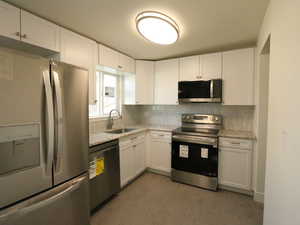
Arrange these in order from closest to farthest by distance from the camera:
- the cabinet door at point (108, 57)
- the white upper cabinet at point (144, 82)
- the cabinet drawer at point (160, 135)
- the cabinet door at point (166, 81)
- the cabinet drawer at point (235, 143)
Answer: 1. the cabinet drawer at point (235, 143)
2. the cabinet door at point (108, 57)
3. the cabinet drawer at point (160, 135)
4. the cabinet door at point (166, 81)
5. the white upper cabinet at point (144, 82)

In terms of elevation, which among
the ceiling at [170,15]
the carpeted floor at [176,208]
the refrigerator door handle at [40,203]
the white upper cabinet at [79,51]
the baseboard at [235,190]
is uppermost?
the ceiling at [170,15]

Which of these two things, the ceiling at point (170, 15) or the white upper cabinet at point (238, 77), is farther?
the white upper cabinet at point (238, 77)

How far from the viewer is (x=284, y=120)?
0.97 m

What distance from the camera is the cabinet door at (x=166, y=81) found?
2.97 meters

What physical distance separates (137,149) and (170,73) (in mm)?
1626

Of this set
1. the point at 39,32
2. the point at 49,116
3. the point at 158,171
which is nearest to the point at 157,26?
the point at 39,32

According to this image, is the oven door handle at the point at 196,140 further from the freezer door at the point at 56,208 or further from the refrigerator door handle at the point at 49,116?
the refrigerator door handle at the point at 49,116

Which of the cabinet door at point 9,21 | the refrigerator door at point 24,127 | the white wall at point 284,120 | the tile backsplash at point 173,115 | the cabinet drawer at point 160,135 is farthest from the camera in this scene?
the cabinet drawer at point 160,135

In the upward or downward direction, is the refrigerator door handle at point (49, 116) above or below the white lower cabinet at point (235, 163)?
above

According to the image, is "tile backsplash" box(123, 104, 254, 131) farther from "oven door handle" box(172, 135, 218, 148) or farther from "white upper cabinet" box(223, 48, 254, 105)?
"oven door handle" box(172, 135, 218, 148)

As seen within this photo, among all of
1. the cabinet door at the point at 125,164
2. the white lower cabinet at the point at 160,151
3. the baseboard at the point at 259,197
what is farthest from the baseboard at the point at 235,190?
the cabinet door at the point at 125,164

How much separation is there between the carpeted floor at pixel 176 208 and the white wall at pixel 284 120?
73 centimetres

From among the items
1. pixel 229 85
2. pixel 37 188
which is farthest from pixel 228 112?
pixel 37 188

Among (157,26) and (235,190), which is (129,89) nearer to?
(157,26)
